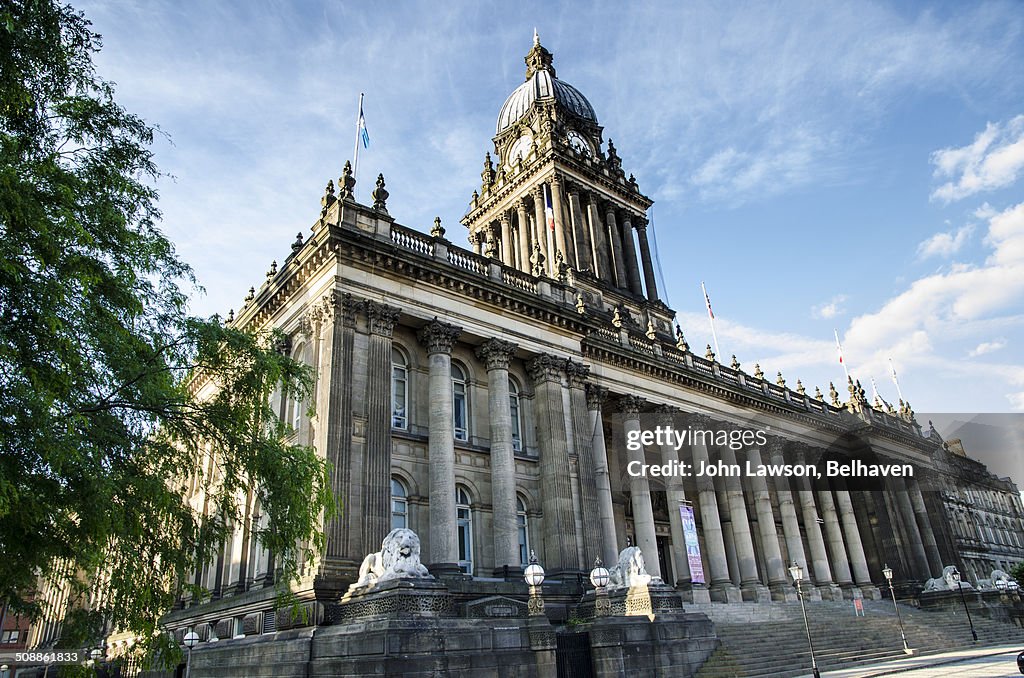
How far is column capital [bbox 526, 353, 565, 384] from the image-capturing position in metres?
29.3

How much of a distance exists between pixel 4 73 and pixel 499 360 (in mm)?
18946

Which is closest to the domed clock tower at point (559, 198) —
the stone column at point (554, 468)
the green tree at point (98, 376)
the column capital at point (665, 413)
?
the column capital at point (665, 413)

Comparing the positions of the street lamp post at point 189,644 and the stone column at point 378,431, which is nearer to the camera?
the stone column at point 378,431

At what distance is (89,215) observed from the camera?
11.9 m

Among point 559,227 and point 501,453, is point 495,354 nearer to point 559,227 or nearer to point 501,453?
point 501,453

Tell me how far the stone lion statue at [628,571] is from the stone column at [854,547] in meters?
26.7

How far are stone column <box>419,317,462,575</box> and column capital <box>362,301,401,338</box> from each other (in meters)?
1.76

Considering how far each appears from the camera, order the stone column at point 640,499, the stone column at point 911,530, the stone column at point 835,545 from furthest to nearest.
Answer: the stone column at point 911,530, the stone column at point 835,545, the stone column at point 640,499

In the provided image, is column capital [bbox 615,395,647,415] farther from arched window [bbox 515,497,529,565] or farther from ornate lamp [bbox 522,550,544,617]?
ornate lamp [bbox 522,550,544,617]

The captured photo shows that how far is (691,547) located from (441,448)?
47.6 ft

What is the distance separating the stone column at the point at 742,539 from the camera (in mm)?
34438

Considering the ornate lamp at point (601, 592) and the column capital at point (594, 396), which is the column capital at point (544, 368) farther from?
the ornate lamp at point (601, 592)

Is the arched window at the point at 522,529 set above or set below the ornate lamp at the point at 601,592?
above

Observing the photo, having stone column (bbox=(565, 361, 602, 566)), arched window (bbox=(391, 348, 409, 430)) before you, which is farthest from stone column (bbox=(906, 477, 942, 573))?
arched window (bbox=(391, 348, 409, 430))
